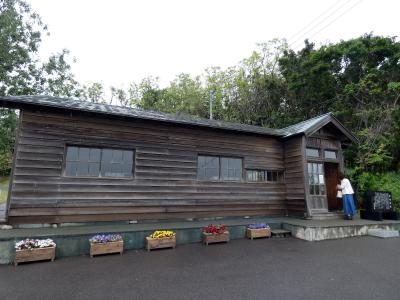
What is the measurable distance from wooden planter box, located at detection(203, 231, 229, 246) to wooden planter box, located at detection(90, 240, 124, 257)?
7.82ft

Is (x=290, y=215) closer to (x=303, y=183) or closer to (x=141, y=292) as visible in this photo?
(x=303, y=183)

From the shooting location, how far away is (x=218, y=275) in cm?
464

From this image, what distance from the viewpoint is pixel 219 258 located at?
5801 millimetres

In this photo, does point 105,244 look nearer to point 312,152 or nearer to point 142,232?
point 142,232

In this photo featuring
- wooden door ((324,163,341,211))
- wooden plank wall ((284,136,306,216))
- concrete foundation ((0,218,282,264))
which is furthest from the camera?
wooden door ((324,163,341,211))

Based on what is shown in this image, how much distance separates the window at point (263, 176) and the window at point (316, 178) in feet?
3.96

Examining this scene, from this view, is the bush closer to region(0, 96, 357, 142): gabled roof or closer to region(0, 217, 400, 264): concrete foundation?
region(0, 96, 357, 142): gabled roof

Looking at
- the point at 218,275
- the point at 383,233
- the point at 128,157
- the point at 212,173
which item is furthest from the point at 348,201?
the point at 128,157

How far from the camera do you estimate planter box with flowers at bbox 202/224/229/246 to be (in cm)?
723

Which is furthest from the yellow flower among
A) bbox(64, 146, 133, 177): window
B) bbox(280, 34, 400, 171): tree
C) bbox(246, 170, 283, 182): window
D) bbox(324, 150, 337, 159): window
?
bbox(280, 34, 400, 171): tree

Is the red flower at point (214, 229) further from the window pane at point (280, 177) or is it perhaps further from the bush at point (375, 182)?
the bush at point (375, 182)

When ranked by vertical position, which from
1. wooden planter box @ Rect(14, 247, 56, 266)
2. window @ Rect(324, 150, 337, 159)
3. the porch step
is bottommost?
wooden planter box @ Rect(14, 247, 56, 266)

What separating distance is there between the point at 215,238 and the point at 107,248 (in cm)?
305

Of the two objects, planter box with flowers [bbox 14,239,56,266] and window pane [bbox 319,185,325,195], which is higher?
window pane [bbox 319,185,325,195]
